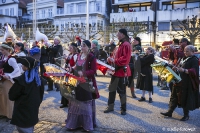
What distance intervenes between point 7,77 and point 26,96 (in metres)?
1.56

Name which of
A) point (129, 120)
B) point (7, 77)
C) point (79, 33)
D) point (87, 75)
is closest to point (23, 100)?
point (87, 75)

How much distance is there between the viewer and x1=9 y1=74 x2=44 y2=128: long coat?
10.9ft

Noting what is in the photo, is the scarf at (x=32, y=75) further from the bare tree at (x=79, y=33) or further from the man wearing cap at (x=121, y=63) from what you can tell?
the bare tree at (x=79, y=33)

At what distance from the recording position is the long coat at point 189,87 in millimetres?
4895

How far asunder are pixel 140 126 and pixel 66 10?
33.6m

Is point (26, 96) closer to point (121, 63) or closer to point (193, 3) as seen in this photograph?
point (121, 63)

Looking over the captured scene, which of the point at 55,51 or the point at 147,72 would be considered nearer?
the point at 147,72

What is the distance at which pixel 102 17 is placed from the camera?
1316 inches

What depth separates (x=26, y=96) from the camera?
3.36 meters

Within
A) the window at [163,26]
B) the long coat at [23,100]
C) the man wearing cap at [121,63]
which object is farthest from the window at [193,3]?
the long coat at [23,100]

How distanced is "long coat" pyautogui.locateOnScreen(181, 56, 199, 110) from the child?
10.7 feet

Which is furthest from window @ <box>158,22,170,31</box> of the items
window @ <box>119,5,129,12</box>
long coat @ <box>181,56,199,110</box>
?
long coat @ <box>181,56,199,110</box>

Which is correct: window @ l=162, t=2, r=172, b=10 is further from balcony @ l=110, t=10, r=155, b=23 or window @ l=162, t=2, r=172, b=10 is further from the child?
the child

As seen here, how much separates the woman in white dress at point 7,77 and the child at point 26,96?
1.31 metres
